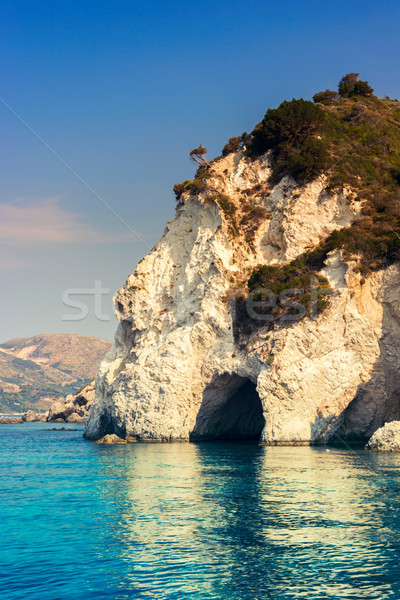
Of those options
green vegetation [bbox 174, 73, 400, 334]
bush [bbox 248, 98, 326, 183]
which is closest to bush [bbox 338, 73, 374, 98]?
green vegetation [bbox 174, 73, 400, 334]

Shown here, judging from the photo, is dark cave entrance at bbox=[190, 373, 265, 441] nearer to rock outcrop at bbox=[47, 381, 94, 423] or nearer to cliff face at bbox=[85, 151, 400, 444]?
cliff face at bbox=[85, 151, 400, 444]

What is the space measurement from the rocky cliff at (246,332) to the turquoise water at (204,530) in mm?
9329

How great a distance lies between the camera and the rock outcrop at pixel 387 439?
37.9m

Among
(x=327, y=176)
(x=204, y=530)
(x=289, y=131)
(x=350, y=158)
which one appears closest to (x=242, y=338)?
(x=327, y=176)

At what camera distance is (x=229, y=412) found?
5425cm

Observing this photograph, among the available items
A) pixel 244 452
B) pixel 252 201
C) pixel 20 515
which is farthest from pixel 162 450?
pixel 252 201

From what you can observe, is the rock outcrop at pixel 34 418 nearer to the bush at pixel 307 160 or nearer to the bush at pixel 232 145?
the bush at pixel 232 145

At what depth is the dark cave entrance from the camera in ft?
163

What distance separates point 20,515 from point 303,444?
→ 25.1 m

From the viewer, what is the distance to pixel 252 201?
55.7m

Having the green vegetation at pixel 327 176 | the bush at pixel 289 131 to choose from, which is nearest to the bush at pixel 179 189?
the green vegetation at pixel 327 176

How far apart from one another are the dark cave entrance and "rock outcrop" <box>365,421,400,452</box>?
13336 mm

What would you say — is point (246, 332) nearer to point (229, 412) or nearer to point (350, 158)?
point (229, 412)

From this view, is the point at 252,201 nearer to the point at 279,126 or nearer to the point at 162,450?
the point at 279,126
